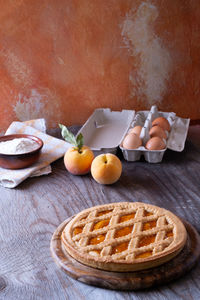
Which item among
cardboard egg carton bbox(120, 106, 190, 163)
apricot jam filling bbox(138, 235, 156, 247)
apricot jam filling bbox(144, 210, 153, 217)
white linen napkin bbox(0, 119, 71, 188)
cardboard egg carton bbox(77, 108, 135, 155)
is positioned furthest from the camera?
cardboard egg carton bbox(77, 108, 135, 155)

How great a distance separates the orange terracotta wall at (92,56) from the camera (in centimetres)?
186

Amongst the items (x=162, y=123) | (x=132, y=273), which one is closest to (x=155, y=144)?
→ (x=162, y=123)

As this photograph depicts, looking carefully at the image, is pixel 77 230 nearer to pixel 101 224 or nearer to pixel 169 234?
pixel 101 224

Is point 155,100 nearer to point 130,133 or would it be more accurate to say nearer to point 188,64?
point 188,64

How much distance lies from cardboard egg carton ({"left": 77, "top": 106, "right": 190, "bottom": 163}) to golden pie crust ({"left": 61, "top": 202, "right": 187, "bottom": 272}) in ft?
1.44

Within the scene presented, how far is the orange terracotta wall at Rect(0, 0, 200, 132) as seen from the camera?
186cm

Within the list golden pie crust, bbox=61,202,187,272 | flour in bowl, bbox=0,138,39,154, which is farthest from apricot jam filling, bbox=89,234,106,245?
flour in bowl, bbox=0,138,39,154

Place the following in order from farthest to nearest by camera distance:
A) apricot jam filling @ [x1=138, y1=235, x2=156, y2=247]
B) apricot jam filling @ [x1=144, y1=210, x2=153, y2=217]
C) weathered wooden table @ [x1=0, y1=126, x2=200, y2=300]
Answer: apricot jam filling @ [x1=144, y1=210, x2=153, y2=217]
apricot jam filling @ [x1=138, y1=235, x2=156, y2=247]
weathered wooden table @ [x1=0, y1=126, x2=200, y2=300]

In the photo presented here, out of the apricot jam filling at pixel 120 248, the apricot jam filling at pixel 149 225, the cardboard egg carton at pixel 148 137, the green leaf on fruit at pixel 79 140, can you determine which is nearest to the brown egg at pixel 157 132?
the cardboard egg carton at pixel 148 137

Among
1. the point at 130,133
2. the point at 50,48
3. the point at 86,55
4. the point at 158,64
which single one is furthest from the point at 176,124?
the point at 50,48

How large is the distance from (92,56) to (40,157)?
0.71 m

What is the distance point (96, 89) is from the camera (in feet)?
6.72

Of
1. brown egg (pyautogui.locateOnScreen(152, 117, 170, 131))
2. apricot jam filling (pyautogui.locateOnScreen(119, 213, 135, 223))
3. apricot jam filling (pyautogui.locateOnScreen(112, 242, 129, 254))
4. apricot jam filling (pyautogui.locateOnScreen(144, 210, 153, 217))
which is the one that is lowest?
brown egg (pyautogui.locateOnScreen(152, 117, 170, 131))

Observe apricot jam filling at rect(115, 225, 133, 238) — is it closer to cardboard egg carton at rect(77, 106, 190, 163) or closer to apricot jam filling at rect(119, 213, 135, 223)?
apricot jam filling at rect(119, 213, 135, 223)
